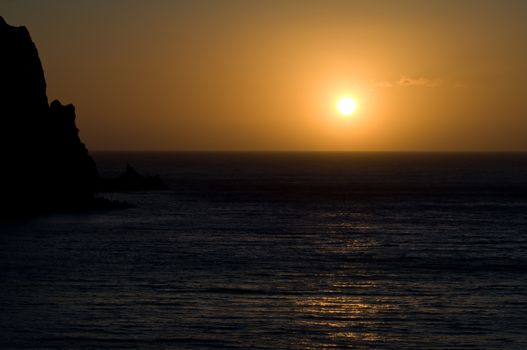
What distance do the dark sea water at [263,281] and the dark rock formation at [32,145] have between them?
29.9ft

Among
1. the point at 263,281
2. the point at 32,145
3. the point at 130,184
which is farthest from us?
the point at 130,184

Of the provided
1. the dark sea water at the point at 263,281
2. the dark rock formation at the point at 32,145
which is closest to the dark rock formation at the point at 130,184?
the dark rock formation at the point at 32,145

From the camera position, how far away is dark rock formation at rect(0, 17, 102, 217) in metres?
103

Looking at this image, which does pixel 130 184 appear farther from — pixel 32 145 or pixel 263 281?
pixel 263 281

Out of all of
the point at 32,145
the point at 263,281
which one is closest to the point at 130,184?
the point at 32,145

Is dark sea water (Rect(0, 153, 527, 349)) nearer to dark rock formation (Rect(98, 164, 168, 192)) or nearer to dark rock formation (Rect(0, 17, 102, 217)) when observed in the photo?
dark rock formation (Rect(0, 17, 102, 217))

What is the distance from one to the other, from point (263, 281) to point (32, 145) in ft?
210

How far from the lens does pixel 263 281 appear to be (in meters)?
53.8

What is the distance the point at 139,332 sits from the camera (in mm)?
40062

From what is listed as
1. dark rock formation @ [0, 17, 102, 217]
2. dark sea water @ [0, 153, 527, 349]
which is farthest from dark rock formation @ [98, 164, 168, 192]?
dark sea water @ [0, 153, 527, 349]

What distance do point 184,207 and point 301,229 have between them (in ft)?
103

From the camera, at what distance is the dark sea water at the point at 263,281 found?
40.0m

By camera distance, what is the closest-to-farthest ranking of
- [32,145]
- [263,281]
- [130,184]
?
[263,281]
[32,145]
[130,184]

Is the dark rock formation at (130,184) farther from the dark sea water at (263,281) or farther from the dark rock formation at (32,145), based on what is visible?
the dark sea water at (263,281)
